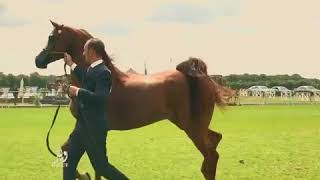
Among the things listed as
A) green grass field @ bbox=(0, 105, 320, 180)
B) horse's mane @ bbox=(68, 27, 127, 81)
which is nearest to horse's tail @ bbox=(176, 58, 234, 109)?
green grass field @ bbox=(0, 105, 320, 180)

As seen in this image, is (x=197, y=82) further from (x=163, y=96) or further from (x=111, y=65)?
(x=111, y=65)

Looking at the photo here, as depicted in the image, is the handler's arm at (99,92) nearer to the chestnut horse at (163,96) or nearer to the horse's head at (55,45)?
the chestnut horse at (163,96)

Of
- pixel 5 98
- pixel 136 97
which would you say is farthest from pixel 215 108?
pixel 5 98

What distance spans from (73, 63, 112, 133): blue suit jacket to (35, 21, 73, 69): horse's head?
5.72 feet

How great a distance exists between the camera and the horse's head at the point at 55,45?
26.5 feet

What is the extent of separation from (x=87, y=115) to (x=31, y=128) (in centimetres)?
1642

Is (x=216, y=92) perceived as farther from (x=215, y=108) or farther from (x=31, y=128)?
(x=31, y=128)

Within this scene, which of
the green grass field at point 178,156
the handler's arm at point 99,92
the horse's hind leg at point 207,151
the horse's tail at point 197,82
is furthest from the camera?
the green grass field at point 178,156

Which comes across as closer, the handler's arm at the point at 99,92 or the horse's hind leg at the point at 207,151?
the handler's arm at the point at 99,92

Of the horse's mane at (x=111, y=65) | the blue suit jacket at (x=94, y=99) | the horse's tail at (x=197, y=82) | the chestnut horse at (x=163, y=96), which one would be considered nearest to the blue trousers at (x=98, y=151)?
the blue suit jacket at (x=94, y=99)

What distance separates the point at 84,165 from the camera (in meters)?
11.5

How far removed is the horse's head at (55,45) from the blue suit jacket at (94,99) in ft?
5.72

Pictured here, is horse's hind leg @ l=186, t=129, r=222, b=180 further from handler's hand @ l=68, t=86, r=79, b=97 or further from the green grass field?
handler's hand @ l=68, t=86, r=79, b=97

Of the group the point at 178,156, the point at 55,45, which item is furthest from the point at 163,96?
the point at 178,156
